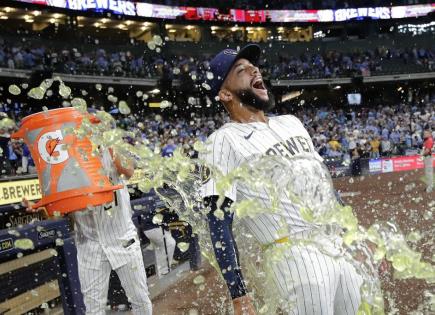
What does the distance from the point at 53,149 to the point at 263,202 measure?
162cm

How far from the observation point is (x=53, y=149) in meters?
3.34

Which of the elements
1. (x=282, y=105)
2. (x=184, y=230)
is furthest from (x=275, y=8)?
(x=184, y=230)

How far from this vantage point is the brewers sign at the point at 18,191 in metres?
5.46

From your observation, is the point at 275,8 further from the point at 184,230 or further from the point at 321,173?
the point at 321,173

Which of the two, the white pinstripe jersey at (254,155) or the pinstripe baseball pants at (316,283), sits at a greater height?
the white pinstripe jersey at (254,155)

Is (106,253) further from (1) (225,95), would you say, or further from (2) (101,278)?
(1) (225,95)

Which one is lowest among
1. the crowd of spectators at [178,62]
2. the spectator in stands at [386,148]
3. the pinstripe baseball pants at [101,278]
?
the spectator in stands at [386,148]

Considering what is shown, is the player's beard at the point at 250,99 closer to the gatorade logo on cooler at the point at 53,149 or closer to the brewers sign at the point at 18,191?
the gatorade logo on cooler at the point at 53,149

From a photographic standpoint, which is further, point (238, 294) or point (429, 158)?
point (429, 158)

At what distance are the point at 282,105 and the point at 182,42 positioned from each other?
7.96 m

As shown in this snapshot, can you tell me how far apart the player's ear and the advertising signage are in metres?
25.7

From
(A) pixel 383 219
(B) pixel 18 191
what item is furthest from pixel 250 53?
(A) pixel 383 219

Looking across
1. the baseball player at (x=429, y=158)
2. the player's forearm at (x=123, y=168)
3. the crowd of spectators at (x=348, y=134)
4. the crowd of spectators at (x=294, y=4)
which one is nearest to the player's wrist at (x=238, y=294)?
the player's forearm at (x=123, y=168)

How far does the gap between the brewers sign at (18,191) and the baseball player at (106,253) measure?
81.5 inches
